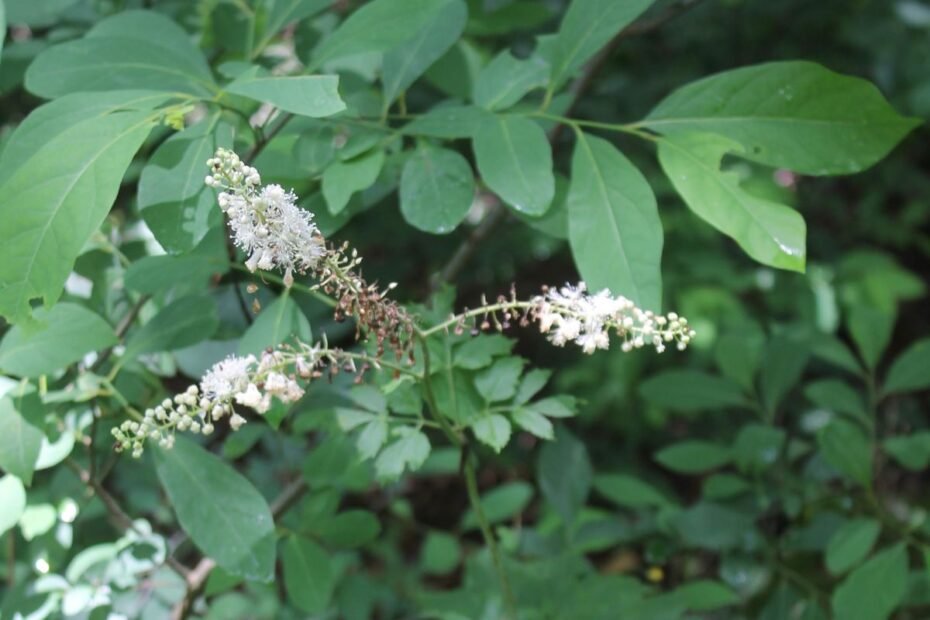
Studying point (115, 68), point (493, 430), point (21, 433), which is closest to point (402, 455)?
point (493, 430)

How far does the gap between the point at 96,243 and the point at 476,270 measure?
5.30 feet

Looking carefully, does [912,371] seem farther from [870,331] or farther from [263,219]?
[263,219]

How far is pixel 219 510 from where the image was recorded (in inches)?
44.2

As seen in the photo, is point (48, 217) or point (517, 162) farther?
point (517, 162)

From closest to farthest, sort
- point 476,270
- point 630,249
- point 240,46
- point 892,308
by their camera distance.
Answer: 1. point 630,249
2. point 240,46
3. point 892,308
4. point 476,270

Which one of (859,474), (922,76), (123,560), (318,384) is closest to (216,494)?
(318,384)

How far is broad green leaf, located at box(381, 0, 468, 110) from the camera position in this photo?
1233mm

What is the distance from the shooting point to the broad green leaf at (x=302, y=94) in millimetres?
871

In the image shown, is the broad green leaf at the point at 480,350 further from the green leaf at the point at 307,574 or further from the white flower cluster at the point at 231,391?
the green leaf at the point at 307,574

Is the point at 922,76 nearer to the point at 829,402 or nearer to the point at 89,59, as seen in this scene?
the point at 829,402

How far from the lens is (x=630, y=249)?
1.06 m

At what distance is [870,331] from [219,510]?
1156 millimetres

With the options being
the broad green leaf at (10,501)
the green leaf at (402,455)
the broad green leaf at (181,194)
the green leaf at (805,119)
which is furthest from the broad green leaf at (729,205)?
the broad green leaf at (10,501)

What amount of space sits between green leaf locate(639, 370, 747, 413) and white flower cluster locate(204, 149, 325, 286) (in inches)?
36.8
